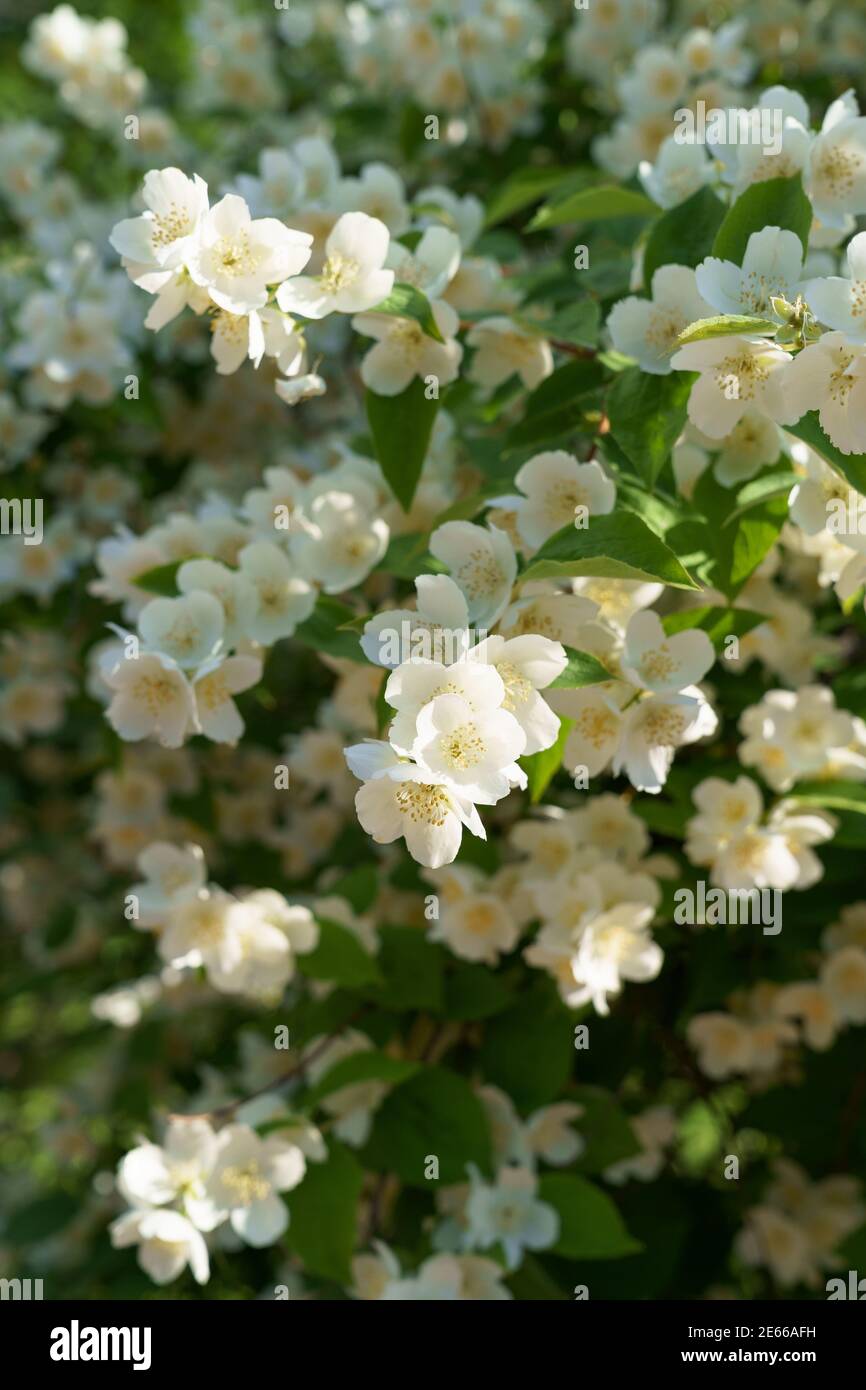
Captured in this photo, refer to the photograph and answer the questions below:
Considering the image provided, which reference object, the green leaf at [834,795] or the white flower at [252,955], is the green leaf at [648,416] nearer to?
the green leaf at [834,795]

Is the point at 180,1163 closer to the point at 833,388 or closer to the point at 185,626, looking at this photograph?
the point at 185,626

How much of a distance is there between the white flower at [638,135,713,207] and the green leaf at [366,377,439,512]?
0.33 meters

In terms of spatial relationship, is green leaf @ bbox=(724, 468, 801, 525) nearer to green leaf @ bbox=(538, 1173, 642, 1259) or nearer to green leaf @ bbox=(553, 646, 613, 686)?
green leaf @ bbox=(553, 646, 613, 686)

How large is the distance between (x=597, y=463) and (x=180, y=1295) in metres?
1.47

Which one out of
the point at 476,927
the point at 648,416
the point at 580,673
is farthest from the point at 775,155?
the point at 476,927

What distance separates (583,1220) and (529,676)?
736 mm

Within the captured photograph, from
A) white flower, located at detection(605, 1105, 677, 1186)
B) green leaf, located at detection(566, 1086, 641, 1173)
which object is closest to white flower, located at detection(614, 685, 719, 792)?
green leaf, located at detection(566, 1086, 641, 1173)

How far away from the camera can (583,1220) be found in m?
1.42

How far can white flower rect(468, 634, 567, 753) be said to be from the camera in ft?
3.20

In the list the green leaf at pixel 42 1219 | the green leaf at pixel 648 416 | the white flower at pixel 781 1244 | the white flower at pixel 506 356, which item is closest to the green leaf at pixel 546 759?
the green leaf at pixel 648 416

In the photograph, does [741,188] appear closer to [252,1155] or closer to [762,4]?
[252,1155]

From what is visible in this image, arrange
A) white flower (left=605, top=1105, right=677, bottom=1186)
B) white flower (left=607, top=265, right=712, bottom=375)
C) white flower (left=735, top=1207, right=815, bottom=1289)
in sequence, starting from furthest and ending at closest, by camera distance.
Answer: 1. white flower (left=735, top=1207, right=815, bottom=1289)
2. white flower (left=605, top=1105, right=677, bottom=1186)
3. white flower (left=607, top=265, right=712, bottom=375)

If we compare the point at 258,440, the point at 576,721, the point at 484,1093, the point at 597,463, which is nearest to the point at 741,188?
the point at 597,463
